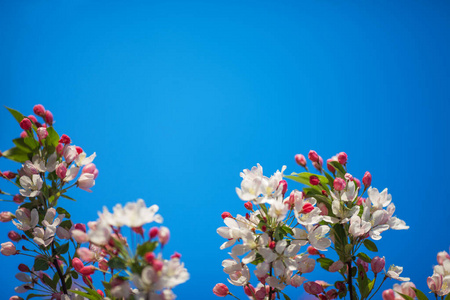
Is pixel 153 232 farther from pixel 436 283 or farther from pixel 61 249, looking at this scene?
pixel 436 283

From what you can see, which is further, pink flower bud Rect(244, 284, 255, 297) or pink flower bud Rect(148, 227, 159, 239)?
pink flower bud Rect(244, 284, 255, 297)

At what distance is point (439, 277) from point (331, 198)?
0.28 meters

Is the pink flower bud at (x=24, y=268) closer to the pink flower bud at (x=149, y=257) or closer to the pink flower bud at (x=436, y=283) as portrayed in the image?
the pink flower bud at (x=149, y=257)

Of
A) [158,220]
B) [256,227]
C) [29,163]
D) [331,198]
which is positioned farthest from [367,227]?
[29,163]

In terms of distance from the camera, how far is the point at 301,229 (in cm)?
88

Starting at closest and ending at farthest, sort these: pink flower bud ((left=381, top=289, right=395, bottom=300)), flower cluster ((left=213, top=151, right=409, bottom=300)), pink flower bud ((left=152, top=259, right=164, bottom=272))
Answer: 1. pink flower bud ((left=152, top=259, right=164, bottom=272))
2. pink flower bud ((left=381, top=289, right=395, bottom=300))
3. flower cluster ((left=213, top=151, right=409, bottom=300))

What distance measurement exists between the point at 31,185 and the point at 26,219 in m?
0.08

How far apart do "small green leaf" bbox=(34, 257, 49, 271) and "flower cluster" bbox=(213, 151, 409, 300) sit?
421 mm

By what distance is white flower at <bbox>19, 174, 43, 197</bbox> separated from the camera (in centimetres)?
91

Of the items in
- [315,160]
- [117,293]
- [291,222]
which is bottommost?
[117,293]

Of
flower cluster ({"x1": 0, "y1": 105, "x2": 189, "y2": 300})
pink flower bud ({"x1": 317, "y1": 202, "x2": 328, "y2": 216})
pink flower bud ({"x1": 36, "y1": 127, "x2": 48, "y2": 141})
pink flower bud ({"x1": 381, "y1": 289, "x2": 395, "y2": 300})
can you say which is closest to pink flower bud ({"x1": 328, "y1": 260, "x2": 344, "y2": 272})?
pink flower bud ({"x1": 317, "y1": 202, "x2": 328, "y2": 216})

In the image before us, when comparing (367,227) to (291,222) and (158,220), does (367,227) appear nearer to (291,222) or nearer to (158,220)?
(291,222)

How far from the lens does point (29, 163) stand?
0.92 meters

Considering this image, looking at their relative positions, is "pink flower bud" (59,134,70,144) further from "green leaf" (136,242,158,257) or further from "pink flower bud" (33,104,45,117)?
"green leaf" (136,242,158,257)
